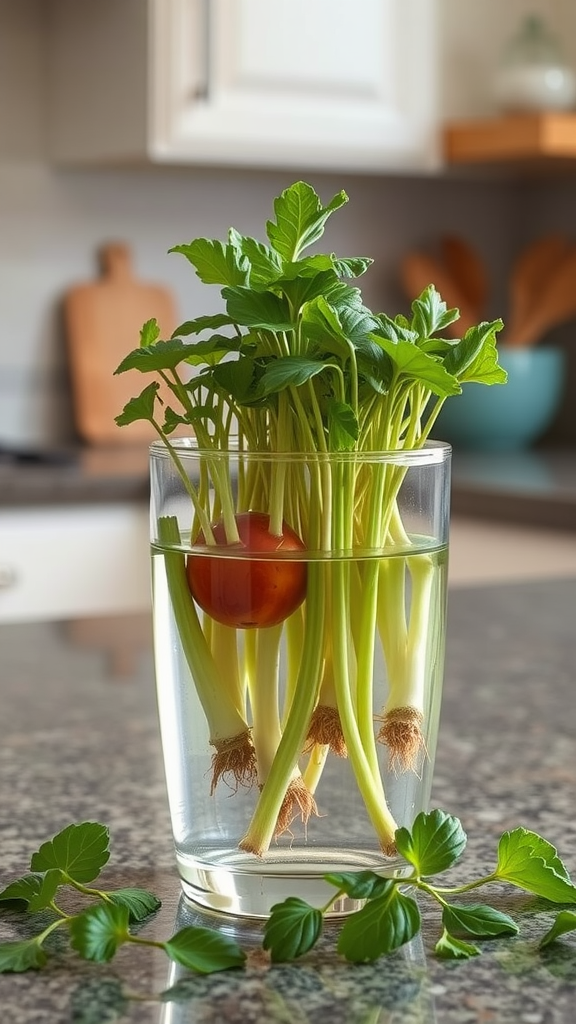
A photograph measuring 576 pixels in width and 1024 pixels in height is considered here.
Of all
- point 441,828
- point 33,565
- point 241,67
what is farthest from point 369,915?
point 241,67

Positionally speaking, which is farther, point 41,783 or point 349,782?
point 41,783

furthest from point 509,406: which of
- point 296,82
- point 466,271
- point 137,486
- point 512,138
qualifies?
point 137,486

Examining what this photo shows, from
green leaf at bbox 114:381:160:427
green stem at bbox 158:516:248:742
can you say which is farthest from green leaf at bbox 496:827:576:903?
green leaf at bbox 114:381:160:427

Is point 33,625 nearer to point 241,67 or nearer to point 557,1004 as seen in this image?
point 557,1004

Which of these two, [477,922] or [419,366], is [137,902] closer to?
[477,922]

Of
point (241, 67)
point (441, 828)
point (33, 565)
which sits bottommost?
point (33, 565)
